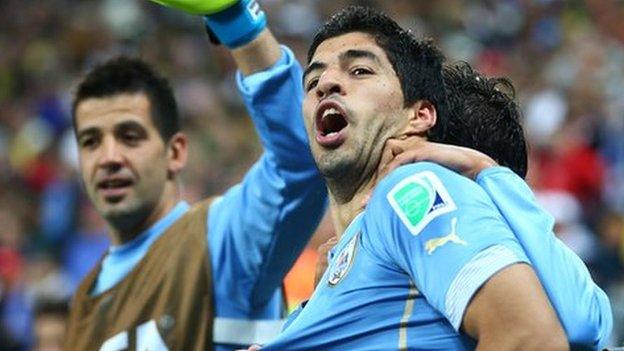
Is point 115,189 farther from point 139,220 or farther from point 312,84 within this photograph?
point 312,84

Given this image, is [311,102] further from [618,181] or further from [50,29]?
[50,29]

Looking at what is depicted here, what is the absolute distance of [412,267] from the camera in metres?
2.80

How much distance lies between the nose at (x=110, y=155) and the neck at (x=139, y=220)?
6.9 inches

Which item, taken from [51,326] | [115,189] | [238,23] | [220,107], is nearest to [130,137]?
[115,189]

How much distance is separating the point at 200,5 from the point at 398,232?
143 centimetres

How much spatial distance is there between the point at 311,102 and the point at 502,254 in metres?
0.84

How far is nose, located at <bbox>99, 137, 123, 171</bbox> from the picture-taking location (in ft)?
15.7

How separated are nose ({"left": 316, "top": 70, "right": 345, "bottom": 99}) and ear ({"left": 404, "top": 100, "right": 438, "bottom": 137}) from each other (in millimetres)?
178

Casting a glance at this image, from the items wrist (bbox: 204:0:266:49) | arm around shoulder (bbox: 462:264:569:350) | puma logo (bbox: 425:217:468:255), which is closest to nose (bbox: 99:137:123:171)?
wrist (bbox: 204:0:266:49)

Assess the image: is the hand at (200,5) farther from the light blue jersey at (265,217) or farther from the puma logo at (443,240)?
the puma logo at (443,240)

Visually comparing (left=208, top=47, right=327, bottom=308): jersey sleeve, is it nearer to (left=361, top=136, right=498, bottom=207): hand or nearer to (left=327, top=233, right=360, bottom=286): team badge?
(left=361, top=136, right=498, bottom=207): hand

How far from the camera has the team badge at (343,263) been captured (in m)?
3.01

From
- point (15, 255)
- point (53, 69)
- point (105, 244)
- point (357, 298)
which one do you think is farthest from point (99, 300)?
point (53, 69)

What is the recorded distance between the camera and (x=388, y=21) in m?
3.39
